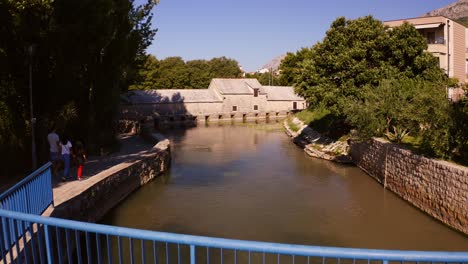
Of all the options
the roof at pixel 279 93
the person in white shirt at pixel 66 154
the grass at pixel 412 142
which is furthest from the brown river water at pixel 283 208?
the roof at pixel 279 93

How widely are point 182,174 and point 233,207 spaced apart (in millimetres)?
6490

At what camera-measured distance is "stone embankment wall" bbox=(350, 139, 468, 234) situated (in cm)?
1130

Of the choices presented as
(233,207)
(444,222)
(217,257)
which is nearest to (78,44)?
(233,207)

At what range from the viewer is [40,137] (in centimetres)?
1434

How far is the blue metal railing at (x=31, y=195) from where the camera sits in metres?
6.84

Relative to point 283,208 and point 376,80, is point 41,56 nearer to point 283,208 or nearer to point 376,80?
point 283,208

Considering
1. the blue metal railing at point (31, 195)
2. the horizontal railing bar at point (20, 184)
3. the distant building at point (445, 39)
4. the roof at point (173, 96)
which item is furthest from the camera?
the roof at point (173, 96)

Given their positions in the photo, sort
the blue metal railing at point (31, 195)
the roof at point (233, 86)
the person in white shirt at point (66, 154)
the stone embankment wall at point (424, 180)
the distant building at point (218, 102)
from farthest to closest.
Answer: the roof at point (233, 86) → the distant building at point (218, 102) → the person in white shirt at point (66, 154) → the stone embankment wall at point (424, 180) → the blue metal railing at point (31, 195)

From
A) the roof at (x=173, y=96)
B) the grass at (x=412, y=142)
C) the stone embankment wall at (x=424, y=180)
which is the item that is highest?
the roof at (x=173, y=96)

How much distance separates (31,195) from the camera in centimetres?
802

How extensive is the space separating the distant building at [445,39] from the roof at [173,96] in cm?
3580

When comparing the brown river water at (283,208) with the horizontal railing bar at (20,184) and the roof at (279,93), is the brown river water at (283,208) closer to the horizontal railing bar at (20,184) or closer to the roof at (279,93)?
the horizontal railing bar at (20,184)

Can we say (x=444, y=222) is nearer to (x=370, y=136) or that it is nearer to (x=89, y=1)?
(x=370, y=136)

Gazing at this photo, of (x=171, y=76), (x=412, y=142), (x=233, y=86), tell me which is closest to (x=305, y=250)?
(x=412, y=142)
